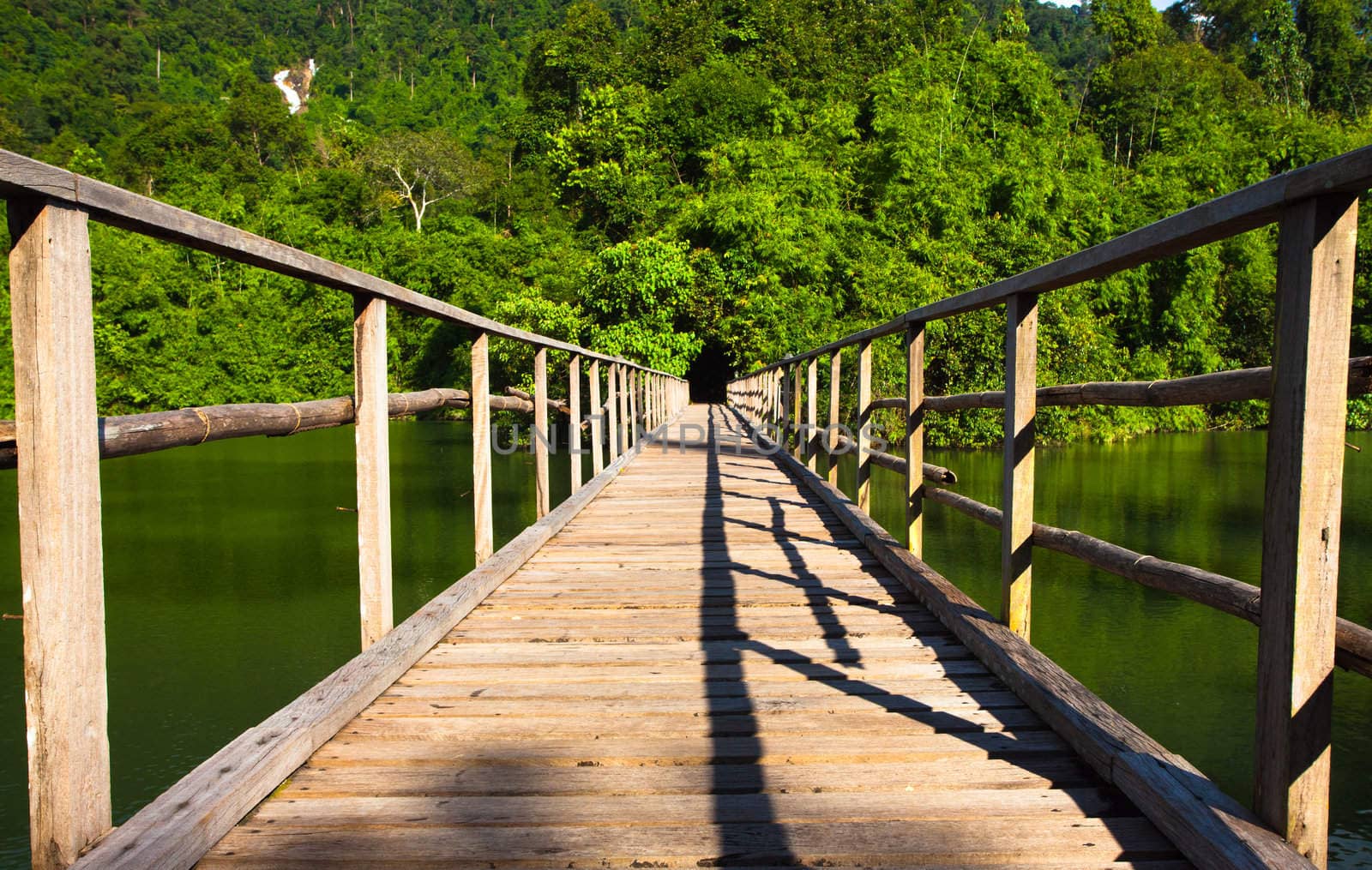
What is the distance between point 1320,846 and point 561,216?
3587cm

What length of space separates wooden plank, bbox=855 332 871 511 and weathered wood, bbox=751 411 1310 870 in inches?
71.5

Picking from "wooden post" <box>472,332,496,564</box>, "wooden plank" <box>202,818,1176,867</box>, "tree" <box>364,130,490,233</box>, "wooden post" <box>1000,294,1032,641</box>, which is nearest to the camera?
"wooden plank" <box>202,818,1176,867</box>

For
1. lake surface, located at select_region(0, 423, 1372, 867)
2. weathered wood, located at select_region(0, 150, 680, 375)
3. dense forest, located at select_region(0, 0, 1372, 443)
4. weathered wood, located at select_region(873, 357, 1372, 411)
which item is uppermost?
dense forest, located at select_region(0, 0, 1372, 443)

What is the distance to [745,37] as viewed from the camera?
123 feet

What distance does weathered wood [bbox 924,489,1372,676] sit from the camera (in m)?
1.26

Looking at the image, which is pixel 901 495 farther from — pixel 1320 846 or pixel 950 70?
pixel 950 70

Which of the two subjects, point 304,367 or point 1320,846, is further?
point 304,367

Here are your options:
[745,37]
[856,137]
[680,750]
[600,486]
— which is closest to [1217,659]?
[600,486]

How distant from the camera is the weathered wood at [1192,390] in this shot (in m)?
1.28

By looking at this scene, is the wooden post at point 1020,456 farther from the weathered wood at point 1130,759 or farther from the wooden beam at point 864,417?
Answer: the wooden beam at point 864,417

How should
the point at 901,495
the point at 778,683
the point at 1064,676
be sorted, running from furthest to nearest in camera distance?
1. the point at 901,495
2. the point at 778,683
3. the point at 1064,676

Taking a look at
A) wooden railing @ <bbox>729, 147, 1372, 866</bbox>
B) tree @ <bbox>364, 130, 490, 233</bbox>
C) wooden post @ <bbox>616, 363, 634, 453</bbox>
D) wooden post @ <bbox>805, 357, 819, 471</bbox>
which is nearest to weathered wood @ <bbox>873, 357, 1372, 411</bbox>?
wooden railing @ <bbox>729, 147, 1372, 866</bbox>

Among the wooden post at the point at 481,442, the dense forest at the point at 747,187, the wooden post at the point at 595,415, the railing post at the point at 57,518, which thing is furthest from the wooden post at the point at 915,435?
the dense forest at the point at 747,187

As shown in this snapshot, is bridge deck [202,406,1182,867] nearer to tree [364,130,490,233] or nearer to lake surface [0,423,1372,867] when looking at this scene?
lake surface [0,423,1372,867]
